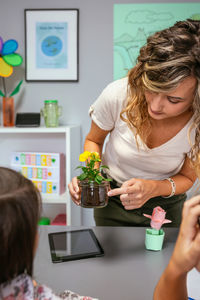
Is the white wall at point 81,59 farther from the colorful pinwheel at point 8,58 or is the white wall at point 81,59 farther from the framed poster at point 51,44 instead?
the colorful pinwheel at point 8,58

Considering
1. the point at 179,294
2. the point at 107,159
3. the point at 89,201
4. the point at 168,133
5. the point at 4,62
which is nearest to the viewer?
the point at 179,294

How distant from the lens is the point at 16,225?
2.02ft

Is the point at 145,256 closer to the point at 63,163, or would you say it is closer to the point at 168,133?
the point at 168,133

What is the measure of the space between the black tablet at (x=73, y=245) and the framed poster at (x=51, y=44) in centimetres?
163

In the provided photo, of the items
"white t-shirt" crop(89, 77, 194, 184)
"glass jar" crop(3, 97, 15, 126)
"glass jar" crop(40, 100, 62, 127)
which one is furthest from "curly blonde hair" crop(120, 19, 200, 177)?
"glass jar" crop(3, 97, 15, 126)

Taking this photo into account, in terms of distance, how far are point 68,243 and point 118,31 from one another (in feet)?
6.20

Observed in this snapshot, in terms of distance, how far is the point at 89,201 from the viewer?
1.11m

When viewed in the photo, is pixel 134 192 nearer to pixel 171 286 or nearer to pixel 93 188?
pixel 93 188

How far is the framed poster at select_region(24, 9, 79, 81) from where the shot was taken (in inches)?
101

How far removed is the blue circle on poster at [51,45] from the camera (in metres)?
2.61

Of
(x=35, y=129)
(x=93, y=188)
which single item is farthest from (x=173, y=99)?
(x=35, y=129)

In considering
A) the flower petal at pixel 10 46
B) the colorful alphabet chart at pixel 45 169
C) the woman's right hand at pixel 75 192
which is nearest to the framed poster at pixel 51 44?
the flower petal at pixel 10 46

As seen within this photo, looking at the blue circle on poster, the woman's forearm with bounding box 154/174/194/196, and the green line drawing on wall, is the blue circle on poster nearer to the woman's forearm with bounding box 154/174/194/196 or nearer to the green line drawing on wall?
the green line drawing on wall

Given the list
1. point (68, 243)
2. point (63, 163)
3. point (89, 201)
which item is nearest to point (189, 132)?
point (89, 201)
